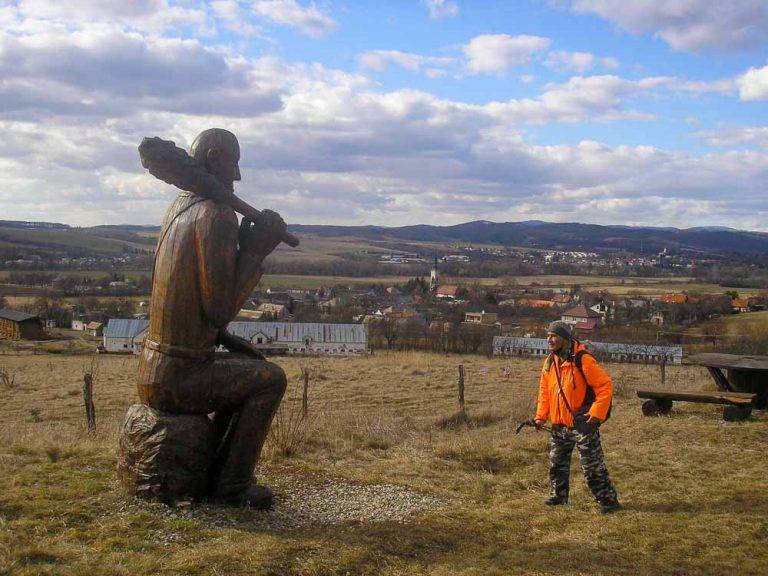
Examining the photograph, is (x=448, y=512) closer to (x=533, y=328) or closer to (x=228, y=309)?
(x=228, y=309)

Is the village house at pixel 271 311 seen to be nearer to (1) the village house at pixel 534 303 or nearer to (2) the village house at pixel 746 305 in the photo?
(1) the village house at pixel 534 303

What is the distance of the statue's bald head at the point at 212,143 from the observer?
6562 mm

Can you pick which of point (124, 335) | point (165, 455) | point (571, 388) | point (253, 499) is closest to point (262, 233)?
point (165, 455)

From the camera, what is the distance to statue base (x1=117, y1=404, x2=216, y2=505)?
6188 millimetres

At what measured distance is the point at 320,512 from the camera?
21.8 feet

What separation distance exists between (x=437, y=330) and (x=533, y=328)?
1023 centimetres

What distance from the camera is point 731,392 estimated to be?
42.4 feet

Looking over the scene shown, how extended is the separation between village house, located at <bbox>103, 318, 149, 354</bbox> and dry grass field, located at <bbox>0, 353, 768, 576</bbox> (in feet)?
106

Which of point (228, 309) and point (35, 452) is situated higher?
point (228, 309)

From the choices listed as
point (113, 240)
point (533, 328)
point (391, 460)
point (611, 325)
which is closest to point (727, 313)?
point (611, 325)

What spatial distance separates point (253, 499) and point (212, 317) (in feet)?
5.67

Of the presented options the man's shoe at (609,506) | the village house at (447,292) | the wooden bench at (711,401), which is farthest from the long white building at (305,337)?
the man's shoe at (609,506)

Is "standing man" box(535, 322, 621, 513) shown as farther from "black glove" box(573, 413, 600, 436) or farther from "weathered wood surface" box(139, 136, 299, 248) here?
"weathered wood surface" box(139, 136, 299, 248)

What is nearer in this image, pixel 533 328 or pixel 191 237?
pixel 191 237
